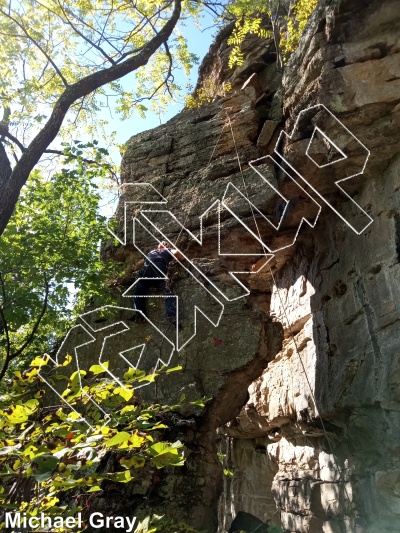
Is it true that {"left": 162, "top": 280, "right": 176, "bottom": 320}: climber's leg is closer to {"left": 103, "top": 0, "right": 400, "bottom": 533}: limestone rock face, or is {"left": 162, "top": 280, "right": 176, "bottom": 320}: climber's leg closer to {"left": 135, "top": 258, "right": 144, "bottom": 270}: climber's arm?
{"left": 103, "top": 0, "right": 400, "bottom": 533}: limestone rock face

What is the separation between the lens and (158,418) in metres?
4.59

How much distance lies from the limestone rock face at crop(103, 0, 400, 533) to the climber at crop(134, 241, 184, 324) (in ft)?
0.52

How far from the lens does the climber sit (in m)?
5.55

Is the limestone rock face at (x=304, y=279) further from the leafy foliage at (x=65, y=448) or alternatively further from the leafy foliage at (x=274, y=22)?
the leafy foliage at (x=65, y=448)

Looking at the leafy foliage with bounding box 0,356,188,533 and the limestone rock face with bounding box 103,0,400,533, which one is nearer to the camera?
the leafy foliage with bounding box 0,356,188,533

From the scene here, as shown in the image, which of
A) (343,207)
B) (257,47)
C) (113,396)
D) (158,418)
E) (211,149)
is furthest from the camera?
(257,47)

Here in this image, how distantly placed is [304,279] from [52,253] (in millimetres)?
3471

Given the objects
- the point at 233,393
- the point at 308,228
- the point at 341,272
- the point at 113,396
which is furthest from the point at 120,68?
the point at 113,396

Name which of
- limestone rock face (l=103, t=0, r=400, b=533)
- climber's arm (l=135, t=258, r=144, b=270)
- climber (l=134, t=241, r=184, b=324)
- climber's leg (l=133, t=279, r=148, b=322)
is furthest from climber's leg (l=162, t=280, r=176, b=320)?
climber's arm (l=135, t=258, r=144, b=270)

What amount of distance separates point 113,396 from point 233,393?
2.79 meters

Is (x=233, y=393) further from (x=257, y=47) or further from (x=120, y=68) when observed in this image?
(x=257, y=47)

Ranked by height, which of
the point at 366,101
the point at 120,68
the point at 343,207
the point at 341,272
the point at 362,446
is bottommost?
the point at 362,446

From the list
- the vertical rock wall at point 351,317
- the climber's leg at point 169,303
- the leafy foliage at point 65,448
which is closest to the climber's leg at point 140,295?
the climber's leg at point 169,303

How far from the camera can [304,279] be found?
6.74 metres
